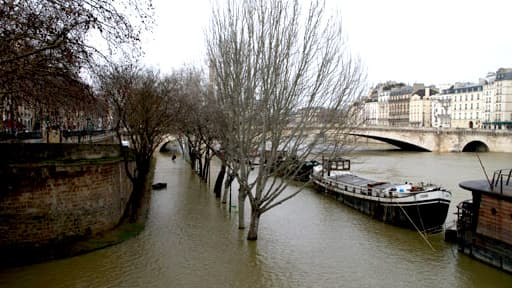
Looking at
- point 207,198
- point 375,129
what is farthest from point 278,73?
point 375,129

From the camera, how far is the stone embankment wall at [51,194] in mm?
13969

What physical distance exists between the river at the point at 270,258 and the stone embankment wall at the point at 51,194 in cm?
115

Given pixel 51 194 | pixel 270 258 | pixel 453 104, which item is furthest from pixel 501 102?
pixel 51 194

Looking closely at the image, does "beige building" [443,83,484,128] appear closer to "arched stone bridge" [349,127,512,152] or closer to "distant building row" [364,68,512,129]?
"distant building row" [364,68,512,129]

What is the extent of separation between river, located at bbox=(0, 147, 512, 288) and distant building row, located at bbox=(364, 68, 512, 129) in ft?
165

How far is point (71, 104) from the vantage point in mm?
14703

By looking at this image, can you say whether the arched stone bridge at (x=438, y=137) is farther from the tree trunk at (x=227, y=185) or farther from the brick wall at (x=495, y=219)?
the brick wall at (x=495, y=219)

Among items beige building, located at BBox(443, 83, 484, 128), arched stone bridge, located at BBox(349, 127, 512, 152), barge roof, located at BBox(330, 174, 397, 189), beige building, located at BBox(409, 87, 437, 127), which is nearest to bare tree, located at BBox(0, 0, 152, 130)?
barge roof, located at BBox(330, 174, 397, 189)

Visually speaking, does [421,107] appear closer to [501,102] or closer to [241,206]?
[501,102]

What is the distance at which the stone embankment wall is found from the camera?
550 inches

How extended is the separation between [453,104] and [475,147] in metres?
34.7

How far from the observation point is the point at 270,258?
15.0 m

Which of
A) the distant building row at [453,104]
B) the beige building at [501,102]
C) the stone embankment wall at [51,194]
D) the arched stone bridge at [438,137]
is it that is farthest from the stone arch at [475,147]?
the stone embankment wall at [51,194]

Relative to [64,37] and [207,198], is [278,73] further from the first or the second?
[207,198]
